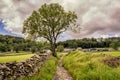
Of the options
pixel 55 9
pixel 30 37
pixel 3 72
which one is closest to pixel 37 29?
pixel 30 37

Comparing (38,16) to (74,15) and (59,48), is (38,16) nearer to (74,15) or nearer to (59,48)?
(74,15)

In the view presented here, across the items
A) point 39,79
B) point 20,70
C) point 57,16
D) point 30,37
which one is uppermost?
point 57,16

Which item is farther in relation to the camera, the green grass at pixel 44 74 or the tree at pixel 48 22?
the tree at pixel 48 22

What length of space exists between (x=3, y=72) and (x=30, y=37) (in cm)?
5364

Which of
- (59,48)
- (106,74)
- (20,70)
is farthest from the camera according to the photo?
(59,48)

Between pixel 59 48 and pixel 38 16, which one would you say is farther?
pixel 59 48

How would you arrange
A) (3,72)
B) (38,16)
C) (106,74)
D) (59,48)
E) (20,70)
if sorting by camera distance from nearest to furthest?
(3,72) → (20,70) → (106,74) → (38,16) → (59,48)

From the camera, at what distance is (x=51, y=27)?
2445 inches

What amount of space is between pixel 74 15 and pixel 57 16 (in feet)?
19.0

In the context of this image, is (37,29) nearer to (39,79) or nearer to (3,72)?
(39,79)

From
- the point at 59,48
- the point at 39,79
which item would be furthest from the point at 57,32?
the point at 59,48

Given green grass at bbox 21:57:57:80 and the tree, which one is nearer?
green grass at bbox 21:57:57:80

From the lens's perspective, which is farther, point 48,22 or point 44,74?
point 48,22

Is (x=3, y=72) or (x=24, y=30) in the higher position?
(x=24, y=30)
